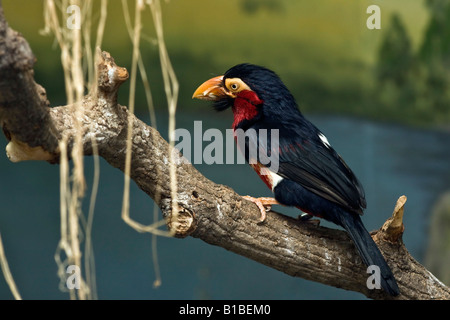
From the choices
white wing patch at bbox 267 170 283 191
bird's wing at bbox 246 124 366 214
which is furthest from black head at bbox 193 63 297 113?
white wing patch at bbox 267 170 283 191

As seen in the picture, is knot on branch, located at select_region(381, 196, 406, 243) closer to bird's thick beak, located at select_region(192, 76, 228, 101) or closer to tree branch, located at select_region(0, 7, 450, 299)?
tree branch, located at select_region(0, 7, 450, 299)

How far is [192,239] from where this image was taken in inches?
163

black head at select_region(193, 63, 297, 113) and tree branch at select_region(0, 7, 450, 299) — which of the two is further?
black head at select_region(193, 63, 297, 113)

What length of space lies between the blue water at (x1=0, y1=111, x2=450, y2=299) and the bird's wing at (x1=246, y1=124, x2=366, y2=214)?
5.89 ft

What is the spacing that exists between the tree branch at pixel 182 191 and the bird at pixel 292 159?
12 centimetres

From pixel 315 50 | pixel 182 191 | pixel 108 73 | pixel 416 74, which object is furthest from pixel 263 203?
pixel 416 74

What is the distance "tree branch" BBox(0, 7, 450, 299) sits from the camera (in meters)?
1.49

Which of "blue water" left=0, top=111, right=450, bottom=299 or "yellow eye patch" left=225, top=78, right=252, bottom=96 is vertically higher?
"yellow eye patch" left=225, top=78, right=252, bottom=96

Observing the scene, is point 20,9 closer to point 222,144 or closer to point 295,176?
point 222,144

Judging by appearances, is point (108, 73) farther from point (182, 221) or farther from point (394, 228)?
point (394, 228)

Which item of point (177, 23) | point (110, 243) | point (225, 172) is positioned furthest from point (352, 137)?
point (110, 243)

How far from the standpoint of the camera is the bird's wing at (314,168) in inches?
87.6

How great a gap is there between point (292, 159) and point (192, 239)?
2.04 metres

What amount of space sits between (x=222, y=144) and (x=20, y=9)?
170cm
